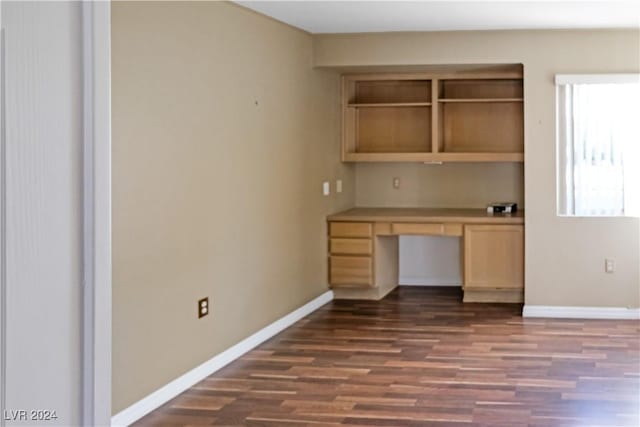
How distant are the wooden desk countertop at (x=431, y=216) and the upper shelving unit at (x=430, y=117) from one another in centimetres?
47

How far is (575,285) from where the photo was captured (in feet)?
22.7

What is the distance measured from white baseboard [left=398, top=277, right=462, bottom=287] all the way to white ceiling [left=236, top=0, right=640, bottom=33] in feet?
8.50

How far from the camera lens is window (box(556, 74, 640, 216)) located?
6.89 metres

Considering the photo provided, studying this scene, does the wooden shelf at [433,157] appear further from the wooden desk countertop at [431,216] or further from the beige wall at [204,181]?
the beige wall at [204,181]

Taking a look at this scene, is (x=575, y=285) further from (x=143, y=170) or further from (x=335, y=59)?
(x=143, y=170)

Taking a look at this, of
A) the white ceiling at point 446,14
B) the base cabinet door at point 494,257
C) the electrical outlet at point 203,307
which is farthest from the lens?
the base cabinet door at point 494,257

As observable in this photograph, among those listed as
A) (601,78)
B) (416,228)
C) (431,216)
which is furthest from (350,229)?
(601,78)

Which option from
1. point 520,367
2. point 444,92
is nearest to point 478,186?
Result: point 444,92

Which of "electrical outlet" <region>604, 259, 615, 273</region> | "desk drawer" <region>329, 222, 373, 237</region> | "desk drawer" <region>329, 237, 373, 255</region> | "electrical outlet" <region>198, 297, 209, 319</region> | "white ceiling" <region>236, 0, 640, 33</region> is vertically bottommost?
"electrical outlet" <region>198, 297, 209, 319</region>

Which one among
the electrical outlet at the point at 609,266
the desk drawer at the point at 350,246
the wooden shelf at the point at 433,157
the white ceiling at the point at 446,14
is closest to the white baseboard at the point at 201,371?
the desk drawer at the point at 350,246

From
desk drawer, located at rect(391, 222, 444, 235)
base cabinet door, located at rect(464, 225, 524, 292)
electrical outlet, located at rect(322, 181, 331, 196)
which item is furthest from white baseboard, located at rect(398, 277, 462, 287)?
electrical outlet, located at rect(322, 181, 331, 196)

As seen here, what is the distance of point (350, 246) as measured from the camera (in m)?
7.52

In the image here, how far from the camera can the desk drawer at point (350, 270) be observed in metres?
7.51

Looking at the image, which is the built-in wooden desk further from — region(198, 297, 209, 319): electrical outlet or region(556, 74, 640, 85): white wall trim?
region(198, 297, 209, 319): electrical outlet
